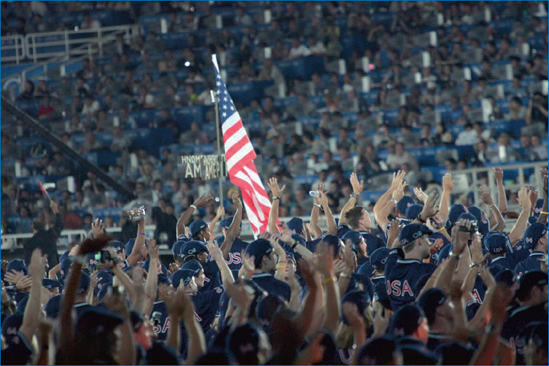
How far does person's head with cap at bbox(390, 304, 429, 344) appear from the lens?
543 centimetres

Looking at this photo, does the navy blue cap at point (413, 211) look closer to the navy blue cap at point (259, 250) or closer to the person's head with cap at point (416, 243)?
the person's head with cap at point (416, 243)

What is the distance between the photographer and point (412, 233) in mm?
7621

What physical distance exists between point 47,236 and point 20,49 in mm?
13520

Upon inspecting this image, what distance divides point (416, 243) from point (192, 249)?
237 centimetres

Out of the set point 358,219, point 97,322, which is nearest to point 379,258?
point 358,219

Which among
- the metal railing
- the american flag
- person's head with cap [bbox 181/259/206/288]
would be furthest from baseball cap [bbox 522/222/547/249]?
the metal railing

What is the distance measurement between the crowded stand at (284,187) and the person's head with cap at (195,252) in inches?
0.8

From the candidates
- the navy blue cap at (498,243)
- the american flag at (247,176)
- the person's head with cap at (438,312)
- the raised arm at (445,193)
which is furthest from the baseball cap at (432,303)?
the american flag at (247,176)

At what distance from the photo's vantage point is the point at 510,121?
17672 millimetres

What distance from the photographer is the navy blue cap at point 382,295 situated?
23.4 ft

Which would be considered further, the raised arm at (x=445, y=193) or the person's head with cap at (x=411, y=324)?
the raised arm at (x=445, y=193)

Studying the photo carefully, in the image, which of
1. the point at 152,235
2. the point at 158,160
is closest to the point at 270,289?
the point at 152,235

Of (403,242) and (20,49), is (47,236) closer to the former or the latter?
(403,242)

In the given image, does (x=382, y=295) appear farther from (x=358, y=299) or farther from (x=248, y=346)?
(x=248, y=346)
